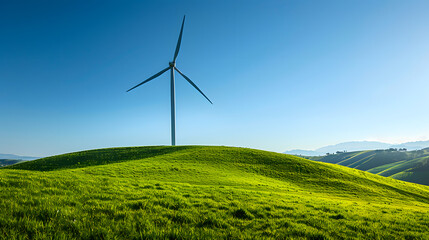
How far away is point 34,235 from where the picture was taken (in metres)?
4.34

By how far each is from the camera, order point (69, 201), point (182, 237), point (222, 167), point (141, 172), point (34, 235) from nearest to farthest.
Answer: point (34, 235)
point (182, 237)
point (69, 201)
point (141, 172)
point (222, 167)

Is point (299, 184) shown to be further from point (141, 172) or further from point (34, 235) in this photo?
point (34, 235)

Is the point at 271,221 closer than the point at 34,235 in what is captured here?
No

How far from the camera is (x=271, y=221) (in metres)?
7.41

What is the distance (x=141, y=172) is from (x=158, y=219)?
26.4 metres

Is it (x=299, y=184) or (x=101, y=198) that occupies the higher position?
(x=101, y=198)

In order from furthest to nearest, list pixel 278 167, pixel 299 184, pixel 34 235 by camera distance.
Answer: pixel 278 167
pixel 299 184
pixel 34 235

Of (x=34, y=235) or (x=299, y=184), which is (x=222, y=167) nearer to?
(x=299, y=184)

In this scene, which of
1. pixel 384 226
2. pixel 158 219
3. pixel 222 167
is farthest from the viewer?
pixel 222 167

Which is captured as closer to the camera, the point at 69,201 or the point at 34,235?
the point at 34,235

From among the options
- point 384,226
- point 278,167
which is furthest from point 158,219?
point 278,167

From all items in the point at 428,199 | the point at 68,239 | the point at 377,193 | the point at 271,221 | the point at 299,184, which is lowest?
the point at 428,199

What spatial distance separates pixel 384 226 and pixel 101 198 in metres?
12.9

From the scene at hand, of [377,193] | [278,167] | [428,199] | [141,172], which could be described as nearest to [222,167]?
[278,167]
